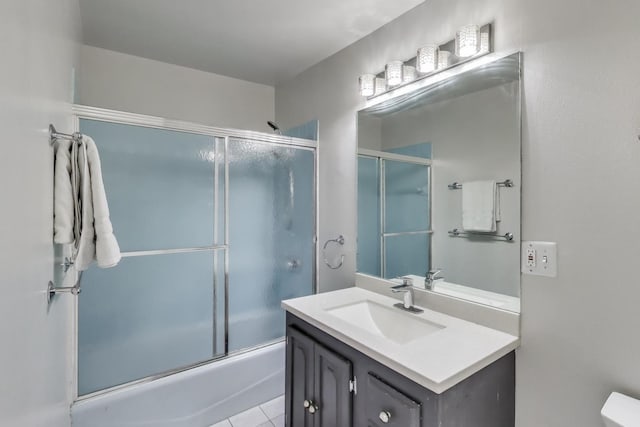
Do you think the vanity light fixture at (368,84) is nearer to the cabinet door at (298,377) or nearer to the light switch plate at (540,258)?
the light switch plate at (540,258)

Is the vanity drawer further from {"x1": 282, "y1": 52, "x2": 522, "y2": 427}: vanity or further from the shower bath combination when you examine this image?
the shower bath combination

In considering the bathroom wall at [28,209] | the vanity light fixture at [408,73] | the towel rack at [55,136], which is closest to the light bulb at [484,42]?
the vanity light fixture at [408,73]

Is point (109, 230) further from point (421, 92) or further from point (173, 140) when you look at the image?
point (421, 92)

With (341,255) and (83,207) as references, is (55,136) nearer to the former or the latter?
(83,207)

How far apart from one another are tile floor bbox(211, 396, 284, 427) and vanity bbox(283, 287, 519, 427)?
515mm

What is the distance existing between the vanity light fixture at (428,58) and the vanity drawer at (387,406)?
1.38 metres

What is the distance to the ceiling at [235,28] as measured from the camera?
165 centimetres

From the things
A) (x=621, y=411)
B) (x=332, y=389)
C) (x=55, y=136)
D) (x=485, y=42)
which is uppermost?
(x=485, y=42)

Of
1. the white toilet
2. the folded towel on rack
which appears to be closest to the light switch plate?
the white toilet

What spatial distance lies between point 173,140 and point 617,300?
222 centimetres

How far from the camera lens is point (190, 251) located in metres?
1.99

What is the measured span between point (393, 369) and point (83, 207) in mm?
1179

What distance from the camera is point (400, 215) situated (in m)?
1.77

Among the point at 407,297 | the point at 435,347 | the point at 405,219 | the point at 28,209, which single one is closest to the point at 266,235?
the point at 405,219
